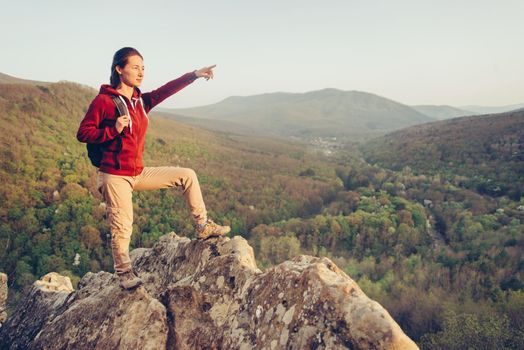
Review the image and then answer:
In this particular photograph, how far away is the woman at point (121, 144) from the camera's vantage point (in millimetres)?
5051

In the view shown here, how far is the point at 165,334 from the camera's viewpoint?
5.61m

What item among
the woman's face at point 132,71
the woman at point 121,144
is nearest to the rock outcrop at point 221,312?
the woman at point 121,144

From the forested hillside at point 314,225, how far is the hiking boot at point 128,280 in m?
17.1

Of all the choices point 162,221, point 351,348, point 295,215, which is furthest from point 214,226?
point 295,215

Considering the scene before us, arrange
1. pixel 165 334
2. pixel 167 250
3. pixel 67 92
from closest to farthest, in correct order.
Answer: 1. pixel 165 334
2. pixel 167 250
3. pixel 67 92

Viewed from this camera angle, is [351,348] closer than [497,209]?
Yes

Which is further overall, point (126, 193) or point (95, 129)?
point (126, 193)

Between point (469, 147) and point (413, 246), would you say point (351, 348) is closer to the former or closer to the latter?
point (413, 246)

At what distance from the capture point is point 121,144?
17.6ft

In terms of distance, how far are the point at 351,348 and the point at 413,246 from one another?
30.9 metres

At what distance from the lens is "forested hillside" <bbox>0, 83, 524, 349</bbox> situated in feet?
69.2

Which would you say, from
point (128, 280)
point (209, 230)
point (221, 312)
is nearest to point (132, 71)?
point (209, 230)

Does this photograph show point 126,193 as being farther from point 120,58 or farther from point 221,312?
point 221,312

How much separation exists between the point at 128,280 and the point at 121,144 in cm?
235
